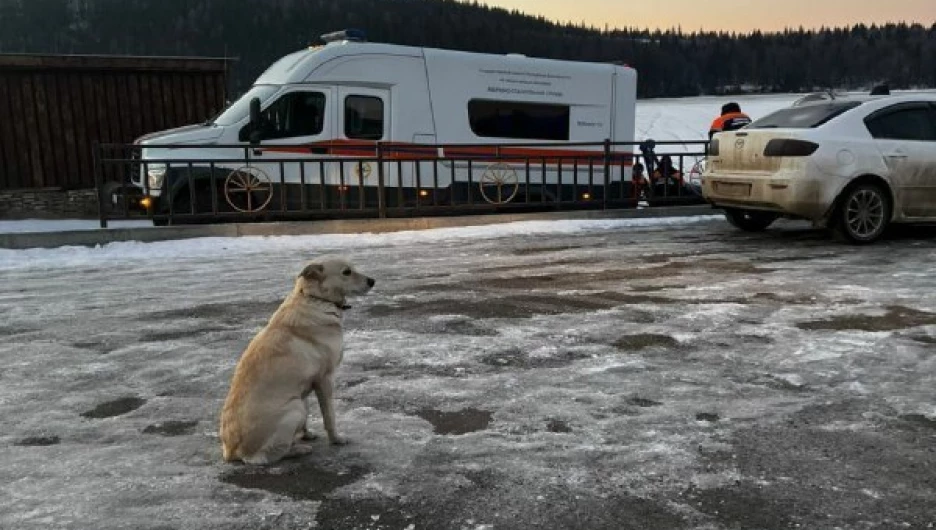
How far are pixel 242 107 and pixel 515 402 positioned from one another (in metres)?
10.1

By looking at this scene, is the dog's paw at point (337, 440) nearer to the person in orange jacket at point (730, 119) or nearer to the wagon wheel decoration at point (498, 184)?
the wagon wheel decoration at point (498, 184)

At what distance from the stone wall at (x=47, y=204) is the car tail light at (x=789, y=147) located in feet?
44.6

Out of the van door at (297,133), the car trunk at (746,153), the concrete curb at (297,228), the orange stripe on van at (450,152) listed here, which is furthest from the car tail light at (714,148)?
the van door at (297,133)

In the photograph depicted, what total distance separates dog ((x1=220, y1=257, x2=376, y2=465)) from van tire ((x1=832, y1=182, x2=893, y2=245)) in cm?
743

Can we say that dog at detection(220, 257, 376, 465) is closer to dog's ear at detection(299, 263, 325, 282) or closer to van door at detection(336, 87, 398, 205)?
dog's ear at detection(299, 263, 325, 282)

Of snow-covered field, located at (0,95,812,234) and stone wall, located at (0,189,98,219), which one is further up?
snow-covered field, located at (0,95,812,234)

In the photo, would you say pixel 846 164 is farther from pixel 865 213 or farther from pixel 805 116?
pixel 805 116

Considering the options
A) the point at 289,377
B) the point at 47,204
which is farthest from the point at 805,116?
the point at 47,204

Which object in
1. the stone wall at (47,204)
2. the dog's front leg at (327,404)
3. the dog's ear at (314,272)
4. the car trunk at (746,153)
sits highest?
the car trunk at (746,153)

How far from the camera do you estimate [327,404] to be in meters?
3.30

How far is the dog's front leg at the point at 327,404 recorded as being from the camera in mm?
3287

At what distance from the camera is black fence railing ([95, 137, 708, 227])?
10906 mm

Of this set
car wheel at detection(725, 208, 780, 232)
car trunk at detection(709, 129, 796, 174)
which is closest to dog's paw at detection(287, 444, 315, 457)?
car trunk at detection(709, 129, 796, 174)

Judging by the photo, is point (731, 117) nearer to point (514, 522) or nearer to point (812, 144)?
point (812, 144)
